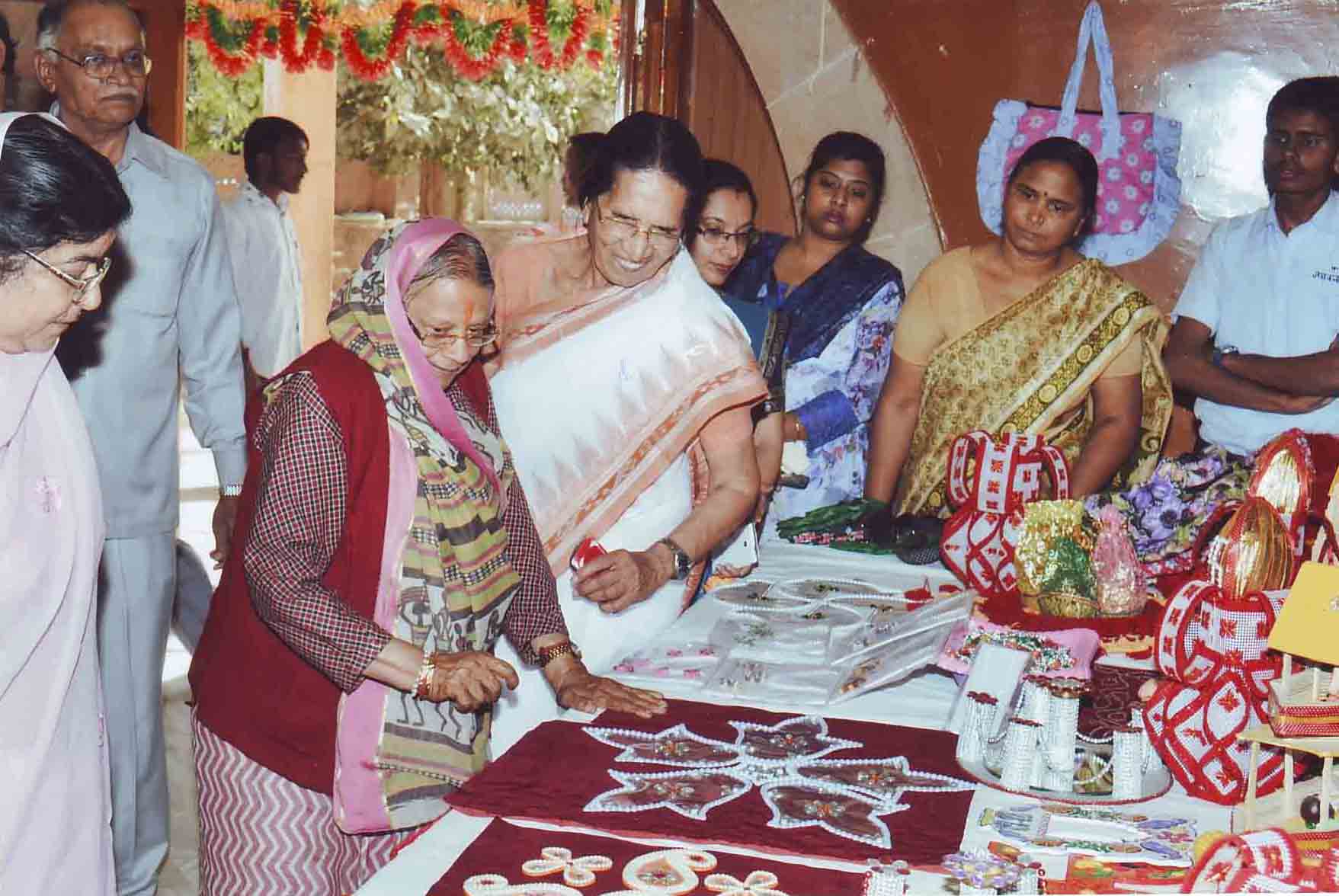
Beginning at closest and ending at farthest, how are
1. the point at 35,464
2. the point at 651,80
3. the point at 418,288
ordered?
the point at 35,464
the point at 418,288
the point at 651,80

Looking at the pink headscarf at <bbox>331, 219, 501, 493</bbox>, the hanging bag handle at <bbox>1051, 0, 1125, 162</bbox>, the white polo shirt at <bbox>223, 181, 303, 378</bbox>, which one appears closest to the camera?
the pink headscarf at <bbox>331, 219, 501, 493</bbox>

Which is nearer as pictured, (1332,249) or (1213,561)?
(1213,561)

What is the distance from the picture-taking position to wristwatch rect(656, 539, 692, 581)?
95.7 inches

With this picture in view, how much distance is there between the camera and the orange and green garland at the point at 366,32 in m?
8.93

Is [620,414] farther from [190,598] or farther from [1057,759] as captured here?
[190,598]

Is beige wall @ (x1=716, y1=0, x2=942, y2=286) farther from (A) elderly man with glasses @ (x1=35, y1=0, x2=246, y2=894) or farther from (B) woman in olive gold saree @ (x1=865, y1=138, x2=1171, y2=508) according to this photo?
(A) elderly man with glasses @ (x1=35, y1=0, x2=246, y2=894)

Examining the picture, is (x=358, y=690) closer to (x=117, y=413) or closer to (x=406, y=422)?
(x=406, y=422)

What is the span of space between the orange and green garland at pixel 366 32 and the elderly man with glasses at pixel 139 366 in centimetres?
610

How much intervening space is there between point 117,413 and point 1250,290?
267 centimetres

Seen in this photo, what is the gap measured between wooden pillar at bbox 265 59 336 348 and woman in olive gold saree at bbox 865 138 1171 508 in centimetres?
645

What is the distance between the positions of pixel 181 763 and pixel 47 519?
7.78 ft

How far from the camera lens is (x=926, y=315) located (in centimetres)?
374

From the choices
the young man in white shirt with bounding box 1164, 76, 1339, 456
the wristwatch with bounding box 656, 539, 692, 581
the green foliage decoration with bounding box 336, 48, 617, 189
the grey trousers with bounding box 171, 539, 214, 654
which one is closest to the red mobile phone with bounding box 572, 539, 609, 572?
the wristwatch with bounding box 656, 539, 692, 581

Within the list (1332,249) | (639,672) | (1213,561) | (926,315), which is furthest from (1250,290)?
(639,672)
